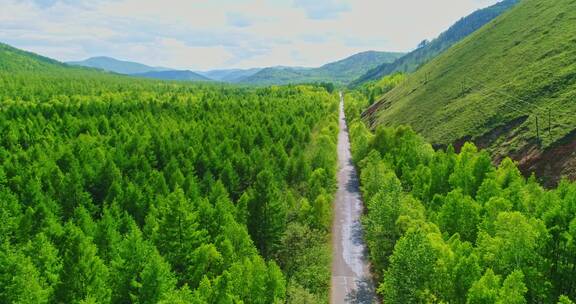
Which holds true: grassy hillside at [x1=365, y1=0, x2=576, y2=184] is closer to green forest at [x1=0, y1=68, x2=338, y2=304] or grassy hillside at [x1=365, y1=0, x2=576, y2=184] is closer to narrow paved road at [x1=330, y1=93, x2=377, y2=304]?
narrow paved road at [x1=330, y1=93, x2=377, y2=304]

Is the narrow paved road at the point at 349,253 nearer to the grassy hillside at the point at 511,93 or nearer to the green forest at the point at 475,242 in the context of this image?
the green forest at the point at 475,242

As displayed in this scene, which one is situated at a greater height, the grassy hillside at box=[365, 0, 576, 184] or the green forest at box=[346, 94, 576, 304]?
the grassy hillside at box=[365, 0, 576, 184]

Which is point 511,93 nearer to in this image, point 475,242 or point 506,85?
point 506,85

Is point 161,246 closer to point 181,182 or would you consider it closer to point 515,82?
point 181,182

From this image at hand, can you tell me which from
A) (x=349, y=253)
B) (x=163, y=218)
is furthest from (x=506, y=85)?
(x=163, y=218)

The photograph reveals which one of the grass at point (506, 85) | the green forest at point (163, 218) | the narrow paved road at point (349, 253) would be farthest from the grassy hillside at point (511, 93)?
the green forest at point (163, 218)

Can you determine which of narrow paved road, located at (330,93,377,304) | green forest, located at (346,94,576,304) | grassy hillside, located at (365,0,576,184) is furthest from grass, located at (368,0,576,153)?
green forest, located at (346,94,576,304)
